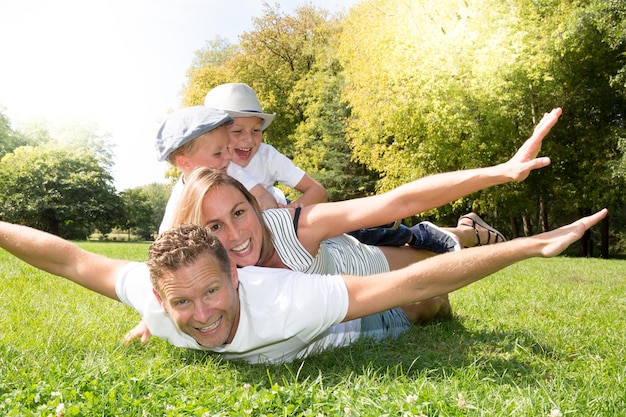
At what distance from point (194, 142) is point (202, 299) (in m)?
2.06

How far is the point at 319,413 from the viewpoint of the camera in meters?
2.75

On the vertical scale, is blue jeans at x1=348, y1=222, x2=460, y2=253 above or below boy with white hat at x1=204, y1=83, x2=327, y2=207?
below

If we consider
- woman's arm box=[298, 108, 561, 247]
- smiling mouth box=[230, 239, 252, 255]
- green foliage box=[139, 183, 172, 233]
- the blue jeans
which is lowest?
the blue jeans

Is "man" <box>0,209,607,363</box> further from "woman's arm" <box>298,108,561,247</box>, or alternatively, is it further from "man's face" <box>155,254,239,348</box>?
"woman's arm" <box>298,108,561,247</box>

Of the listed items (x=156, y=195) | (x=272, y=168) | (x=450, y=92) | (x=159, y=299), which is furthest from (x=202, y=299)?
(x=156, y=195)

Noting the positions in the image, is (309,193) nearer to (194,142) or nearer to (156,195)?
(194,142)

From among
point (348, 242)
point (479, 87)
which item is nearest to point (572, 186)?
point (479, 87)

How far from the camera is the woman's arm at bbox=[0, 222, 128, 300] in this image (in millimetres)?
3832

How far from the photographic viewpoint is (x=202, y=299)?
3137 mm

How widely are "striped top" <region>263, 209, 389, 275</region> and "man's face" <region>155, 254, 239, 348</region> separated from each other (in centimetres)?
62

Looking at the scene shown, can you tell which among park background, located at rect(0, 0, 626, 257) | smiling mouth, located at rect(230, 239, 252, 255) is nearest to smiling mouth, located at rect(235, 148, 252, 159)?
smiling mouth, located at rect(230, 239, 252, 255)

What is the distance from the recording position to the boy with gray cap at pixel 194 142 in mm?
4781

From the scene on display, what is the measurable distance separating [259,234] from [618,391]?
7.78ft

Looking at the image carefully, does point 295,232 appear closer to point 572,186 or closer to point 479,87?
point 479,87
